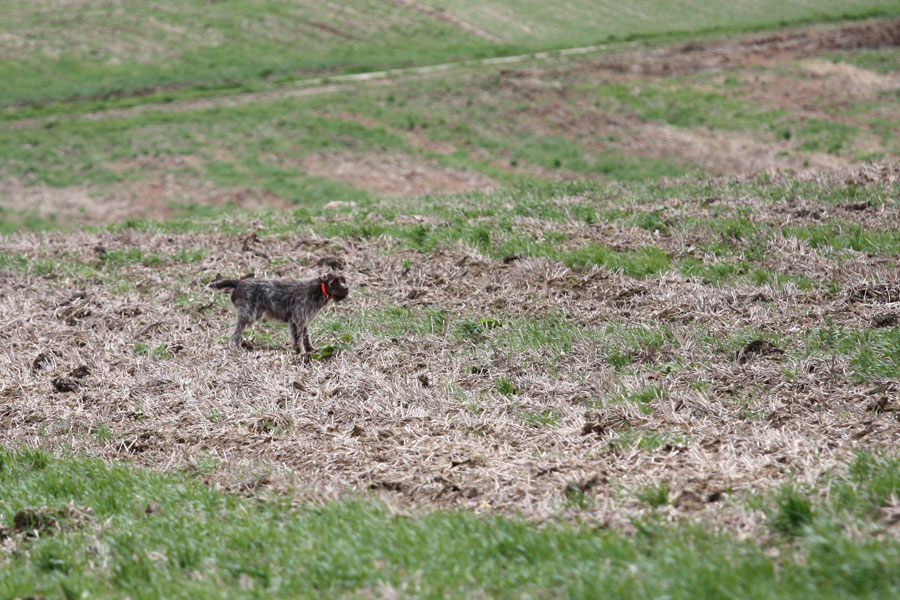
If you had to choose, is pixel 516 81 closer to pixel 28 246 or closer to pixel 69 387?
pixel 28 246

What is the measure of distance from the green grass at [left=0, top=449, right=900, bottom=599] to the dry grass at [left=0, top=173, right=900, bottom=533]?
0.33m

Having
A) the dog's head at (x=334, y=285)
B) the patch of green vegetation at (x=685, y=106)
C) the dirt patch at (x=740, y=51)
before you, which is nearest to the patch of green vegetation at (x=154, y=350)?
the dog's head at (x=334, y=285)

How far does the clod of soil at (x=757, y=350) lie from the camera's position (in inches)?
307

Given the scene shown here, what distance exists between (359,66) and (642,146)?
59.2 feet

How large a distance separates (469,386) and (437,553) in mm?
3381

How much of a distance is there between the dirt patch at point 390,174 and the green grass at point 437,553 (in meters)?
21.6

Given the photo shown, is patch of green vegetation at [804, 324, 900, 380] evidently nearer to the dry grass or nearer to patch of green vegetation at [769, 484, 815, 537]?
the dry grass

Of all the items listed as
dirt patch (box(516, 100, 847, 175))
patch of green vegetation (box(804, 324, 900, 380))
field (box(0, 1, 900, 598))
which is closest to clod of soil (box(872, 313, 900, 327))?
field (box(0, 1, 900, 598))

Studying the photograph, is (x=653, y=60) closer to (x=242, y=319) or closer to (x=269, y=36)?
(x=269, y=36)

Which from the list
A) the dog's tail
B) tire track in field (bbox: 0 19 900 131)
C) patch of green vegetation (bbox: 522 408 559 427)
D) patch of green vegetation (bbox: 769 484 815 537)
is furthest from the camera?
tire track in field (bbox: 0 19 900 131)

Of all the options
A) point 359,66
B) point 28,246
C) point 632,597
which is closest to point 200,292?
point 28,246

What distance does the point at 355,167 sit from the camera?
29.3m

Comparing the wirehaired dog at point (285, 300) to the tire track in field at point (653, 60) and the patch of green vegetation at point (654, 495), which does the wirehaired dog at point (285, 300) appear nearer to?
the patch of green vegetation at point (654, 495)

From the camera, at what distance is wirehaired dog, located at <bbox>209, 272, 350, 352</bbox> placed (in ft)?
31.0
